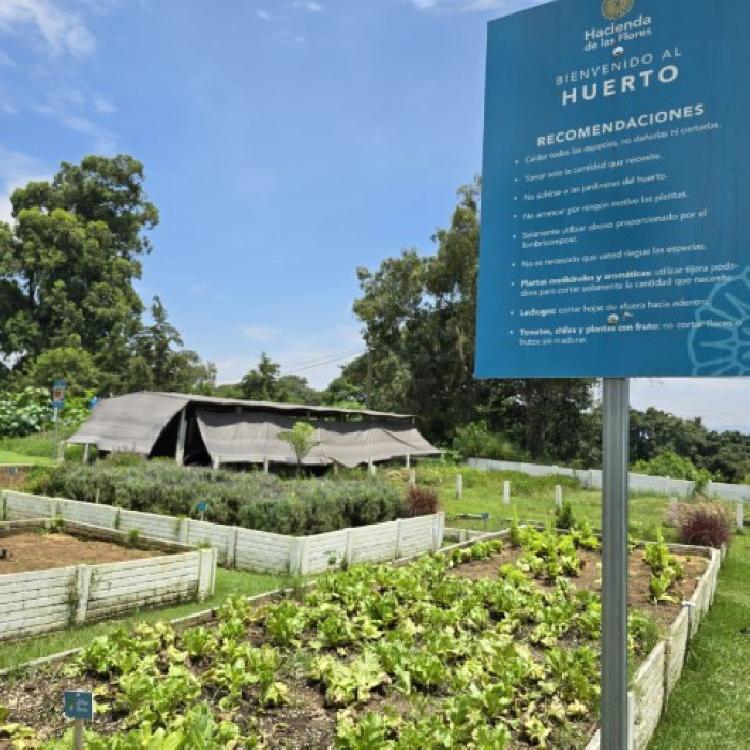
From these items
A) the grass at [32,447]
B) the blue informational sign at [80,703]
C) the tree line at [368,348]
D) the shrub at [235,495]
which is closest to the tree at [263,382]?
the tree line at [368,348]

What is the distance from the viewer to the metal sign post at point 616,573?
238 cm

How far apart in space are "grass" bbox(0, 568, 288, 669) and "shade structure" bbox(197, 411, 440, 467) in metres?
12.1

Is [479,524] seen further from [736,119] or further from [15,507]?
[736,119]

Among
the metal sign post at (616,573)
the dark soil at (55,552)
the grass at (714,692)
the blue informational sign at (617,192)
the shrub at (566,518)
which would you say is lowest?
the grass at (714,692)

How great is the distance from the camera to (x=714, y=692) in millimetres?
6617

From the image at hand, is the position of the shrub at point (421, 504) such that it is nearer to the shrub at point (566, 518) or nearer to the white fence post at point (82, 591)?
the shrub at point (566, 518)

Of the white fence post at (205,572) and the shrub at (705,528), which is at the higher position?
the shrub at (705,528)

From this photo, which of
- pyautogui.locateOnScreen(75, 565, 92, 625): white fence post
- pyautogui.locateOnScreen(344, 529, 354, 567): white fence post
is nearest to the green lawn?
pyautogui.locateOnScreen(344, 529, 354, 567): white fence post

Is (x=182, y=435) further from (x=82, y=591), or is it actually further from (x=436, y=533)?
(x=82, y=591)

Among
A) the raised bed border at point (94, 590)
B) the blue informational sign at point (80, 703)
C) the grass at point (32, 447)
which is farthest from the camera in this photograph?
the grass at point (32, 447)

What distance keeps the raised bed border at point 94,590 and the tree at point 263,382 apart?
37.2 m

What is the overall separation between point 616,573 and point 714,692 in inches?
214

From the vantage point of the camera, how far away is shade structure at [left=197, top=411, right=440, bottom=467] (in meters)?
22.2

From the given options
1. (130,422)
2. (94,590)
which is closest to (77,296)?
(130,422)
